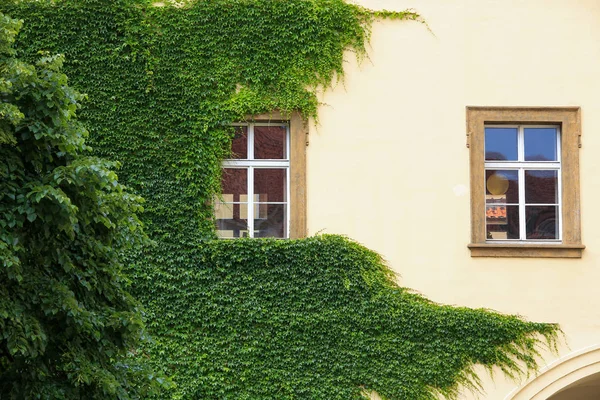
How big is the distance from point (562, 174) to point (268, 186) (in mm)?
3415

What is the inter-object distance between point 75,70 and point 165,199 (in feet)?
5.92

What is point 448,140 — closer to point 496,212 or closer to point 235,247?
point 496,212

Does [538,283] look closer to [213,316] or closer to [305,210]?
[305,210]

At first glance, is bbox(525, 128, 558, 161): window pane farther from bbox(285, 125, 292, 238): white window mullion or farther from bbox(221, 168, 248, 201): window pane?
bbox(221, 168, 248, 201): window pane

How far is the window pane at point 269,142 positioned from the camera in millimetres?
12203

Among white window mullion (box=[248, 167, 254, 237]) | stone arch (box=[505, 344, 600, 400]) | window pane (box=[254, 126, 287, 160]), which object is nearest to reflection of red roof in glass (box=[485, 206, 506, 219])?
stone arch (box=[505, 344, 600, 400])

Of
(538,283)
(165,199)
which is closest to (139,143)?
(165,199)

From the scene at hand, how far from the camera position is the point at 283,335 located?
1156cm

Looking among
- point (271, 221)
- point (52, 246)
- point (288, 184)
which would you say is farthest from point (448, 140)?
point (52, 246)

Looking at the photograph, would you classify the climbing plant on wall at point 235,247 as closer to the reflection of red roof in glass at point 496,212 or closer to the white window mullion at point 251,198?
the white window mullion at point 251,198

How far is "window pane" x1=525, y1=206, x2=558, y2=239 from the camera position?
12219mm

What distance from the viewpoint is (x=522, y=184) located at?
484 inches

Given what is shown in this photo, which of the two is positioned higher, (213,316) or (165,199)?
(165,199)

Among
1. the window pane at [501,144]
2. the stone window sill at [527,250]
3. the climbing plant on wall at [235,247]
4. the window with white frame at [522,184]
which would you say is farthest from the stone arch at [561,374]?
the window pane at [501,144]
